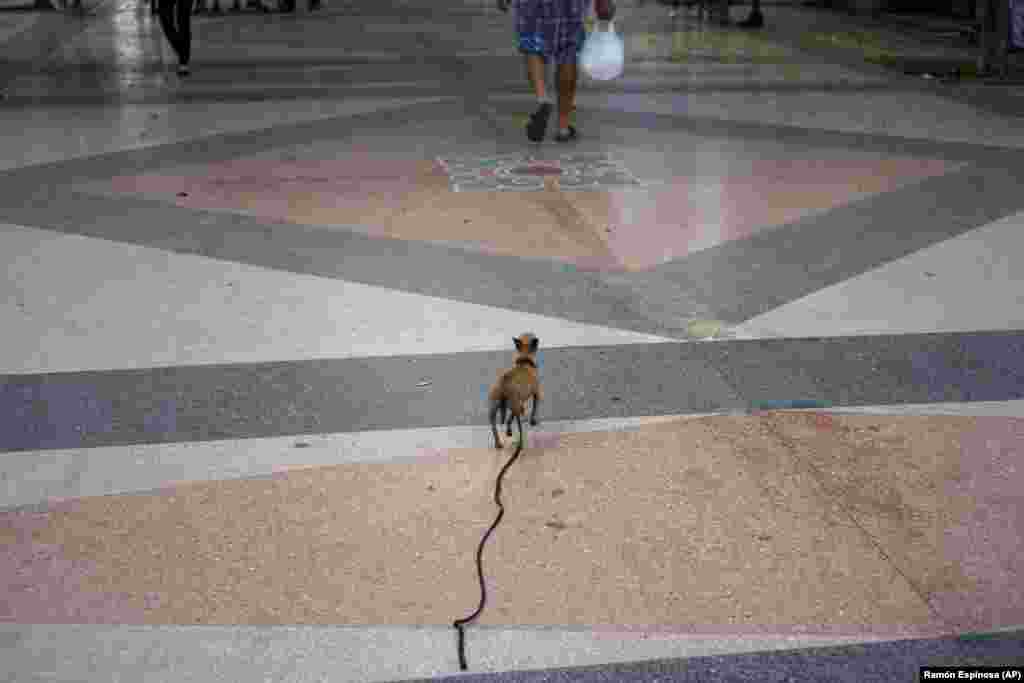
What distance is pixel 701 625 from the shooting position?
3.16 m

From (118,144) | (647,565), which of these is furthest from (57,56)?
(647,565)

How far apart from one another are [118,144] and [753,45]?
36.1 ft

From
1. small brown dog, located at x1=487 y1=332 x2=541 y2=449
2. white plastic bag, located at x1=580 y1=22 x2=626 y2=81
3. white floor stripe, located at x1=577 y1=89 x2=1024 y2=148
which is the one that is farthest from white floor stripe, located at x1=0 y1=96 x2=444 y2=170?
small brown dog, located at x1=487 y1=332 x2=541 y2=449

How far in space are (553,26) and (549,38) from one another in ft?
0.31

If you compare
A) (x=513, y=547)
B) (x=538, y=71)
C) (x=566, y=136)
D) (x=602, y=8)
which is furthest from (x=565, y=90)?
(x=513, y=547)

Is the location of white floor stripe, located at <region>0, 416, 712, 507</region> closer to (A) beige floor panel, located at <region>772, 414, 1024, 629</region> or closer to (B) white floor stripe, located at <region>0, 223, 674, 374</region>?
(A) beige floor panel, located at <region>772, 414, 1024, 629</region>

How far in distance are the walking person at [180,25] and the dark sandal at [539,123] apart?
550cm

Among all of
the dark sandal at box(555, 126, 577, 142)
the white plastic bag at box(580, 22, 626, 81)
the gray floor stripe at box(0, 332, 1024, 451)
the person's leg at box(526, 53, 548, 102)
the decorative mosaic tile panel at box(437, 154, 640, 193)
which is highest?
the person's leg at box(526, 53, 548, 102)

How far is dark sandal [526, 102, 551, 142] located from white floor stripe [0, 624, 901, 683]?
7.11 metres

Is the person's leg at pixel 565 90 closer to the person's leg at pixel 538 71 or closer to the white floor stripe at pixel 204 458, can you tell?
the person's leg at pixel 538 71

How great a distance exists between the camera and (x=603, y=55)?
1694 centimetres

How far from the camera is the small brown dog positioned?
13.3ft

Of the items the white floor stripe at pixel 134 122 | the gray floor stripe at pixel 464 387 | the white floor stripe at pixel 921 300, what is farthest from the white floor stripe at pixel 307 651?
the white floor stripe at pixel 134 122

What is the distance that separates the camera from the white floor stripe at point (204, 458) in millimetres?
3959
